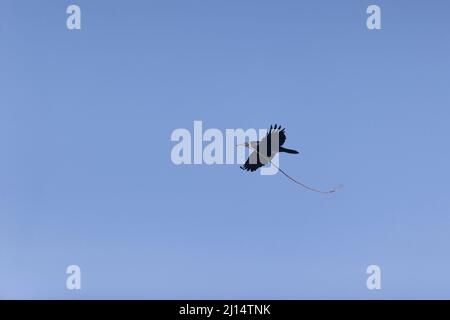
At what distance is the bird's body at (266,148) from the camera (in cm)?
199

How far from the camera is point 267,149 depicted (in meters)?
1.99

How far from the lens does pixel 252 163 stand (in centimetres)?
200

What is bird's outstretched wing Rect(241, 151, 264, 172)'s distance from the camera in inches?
78.6

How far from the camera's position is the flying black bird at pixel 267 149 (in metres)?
1.99

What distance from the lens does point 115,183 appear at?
1985 millimetres

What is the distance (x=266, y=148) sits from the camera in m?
1.99

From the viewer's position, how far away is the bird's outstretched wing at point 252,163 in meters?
2.00

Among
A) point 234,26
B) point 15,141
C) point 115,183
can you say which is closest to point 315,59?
point 234,26

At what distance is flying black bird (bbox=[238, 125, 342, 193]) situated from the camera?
1992 millimetres

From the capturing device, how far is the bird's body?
6.54ft

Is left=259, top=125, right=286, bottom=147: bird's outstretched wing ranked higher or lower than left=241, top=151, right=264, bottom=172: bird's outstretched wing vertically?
higher

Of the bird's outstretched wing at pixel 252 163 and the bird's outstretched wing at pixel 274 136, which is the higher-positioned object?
the bird's outstretched wing at pixel 274 136

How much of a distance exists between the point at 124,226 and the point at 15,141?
313 millimetres

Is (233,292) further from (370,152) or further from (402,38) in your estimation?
(402,38)
